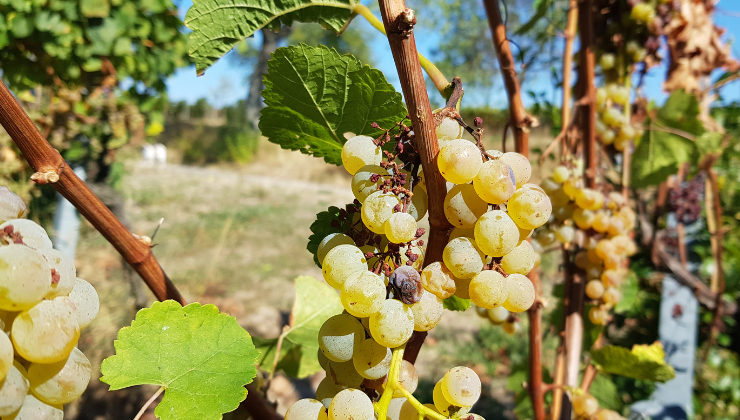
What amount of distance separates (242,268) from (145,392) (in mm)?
2116

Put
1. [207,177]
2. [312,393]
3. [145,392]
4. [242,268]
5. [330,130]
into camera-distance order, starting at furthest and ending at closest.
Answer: [207,177]
[242,268]
[312,393]
[145,392]
[330,130]

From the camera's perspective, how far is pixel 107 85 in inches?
87.3

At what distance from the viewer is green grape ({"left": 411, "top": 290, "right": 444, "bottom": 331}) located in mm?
364

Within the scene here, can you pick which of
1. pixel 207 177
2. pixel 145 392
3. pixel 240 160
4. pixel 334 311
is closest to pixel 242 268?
pixel 145 392

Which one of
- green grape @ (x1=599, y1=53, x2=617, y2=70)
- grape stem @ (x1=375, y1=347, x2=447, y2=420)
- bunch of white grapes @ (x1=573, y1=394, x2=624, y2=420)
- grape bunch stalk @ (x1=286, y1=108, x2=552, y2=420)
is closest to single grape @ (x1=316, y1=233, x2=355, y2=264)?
grape bunch stalk @ (x1=286, y1=108, x2=552, y2=420)

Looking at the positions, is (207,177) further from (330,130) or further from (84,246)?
(330,130)

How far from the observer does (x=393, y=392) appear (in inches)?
14.1

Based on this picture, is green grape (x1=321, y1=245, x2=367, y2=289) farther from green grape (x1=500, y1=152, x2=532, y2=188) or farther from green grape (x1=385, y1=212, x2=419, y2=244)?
green grape (x1=500, y1=152, x2=532, y2=188)

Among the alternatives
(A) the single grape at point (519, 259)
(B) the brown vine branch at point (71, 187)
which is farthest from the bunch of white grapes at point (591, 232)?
(B) the brown vine branch at point (71, 187)

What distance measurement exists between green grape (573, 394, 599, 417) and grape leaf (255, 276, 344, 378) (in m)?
0.48

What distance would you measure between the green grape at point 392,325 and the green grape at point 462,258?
0.05 meters

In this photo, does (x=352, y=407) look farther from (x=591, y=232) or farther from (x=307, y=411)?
(x=591, y=232)

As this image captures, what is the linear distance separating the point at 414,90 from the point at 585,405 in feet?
2.44

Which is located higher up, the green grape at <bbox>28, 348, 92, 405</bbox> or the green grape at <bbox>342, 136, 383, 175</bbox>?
the green grape at <bbox>342, 136, 383, 175</bbox>
